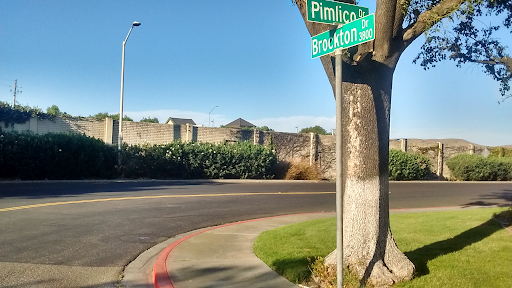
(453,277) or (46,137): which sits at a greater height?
(46,137)

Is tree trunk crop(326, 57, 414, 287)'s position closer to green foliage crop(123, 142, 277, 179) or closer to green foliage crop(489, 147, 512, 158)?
green foliage crop(123, 142, 277, 179)

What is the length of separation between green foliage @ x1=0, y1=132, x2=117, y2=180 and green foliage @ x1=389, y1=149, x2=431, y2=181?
57.0 feet

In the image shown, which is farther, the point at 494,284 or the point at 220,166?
the point at 220,166

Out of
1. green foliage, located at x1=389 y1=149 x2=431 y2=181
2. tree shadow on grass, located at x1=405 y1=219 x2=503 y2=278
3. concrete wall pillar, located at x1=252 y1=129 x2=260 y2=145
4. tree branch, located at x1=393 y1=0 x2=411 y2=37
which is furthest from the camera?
green foliage, located at x1=389 y1=149 x2=431 y2=181

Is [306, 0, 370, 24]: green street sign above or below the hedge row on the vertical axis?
above

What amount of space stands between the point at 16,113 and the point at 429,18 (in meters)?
22.2

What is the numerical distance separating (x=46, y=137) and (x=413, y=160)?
22464 millimetres

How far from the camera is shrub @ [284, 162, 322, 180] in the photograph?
2711 cm

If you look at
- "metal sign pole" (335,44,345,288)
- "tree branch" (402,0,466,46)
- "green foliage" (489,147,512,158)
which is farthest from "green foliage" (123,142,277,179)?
"green foliage" (489,147,512,158)

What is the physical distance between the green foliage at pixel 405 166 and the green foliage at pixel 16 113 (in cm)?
2118

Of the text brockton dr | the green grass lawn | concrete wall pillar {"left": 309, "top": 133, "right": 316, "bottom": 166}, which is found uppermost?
the text brockton dr

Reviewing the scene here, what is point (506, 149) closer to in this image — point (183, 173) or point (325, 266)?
point (183, 173)

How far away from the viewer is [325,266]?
6.19m


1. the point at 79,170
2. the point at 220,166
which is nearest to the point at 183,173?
the point at 220,166
